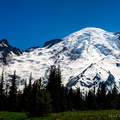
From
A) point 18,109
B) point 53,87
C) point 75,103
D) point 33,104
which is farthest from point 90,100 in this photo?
point 33,104

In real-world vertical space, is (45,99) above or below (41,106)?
above

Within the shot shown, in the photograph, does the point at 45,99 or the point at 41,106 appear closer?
the point at 41,106

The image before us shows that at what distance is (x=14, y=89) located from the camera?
8050 cm

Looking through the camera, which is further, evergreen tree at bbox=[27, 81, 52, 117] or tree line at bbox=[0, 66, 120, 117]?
tree line at bbox=[0, 66, 120, 117]

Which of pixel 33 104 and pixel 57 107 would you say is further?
pixel 57 107

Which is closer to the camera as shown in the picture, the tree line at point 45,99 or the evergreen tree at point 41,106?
the evergreen tree at point 41,106

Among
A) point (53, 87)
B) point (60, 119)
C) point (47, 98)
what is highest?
point (53, 87)

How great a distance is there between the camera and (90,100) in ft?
346

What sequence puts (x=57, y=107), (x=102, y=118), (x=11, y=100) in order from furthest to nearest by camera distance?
(x=11, y=100) → (x=57, y=107) → (x=102, y=118)

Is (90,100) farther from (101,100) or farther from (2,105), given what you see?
(2,105)

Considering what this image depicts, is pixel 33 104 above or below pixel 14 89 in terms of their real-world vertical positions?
below

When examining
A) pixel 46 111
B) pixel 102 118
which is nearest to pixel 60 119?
pixel 102 118

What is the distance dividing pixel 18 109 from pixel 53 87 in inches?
899

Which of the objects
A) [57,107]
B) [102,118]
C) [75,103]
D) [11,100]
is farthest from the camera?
[75,103]
